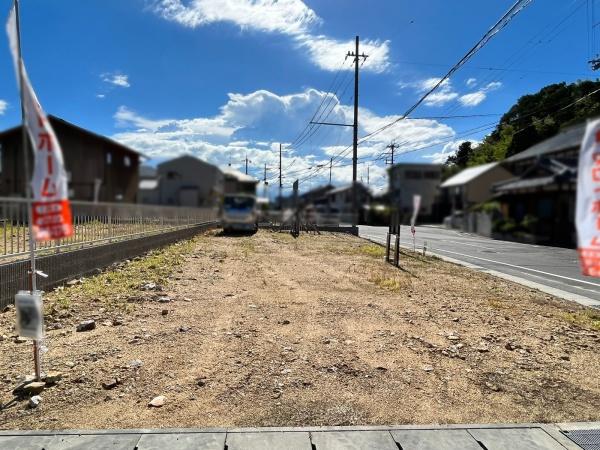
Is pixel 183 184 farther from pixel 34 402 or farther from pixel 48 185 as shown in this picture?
pixel 34 402

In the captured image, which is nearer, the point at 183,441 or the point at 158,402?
the point at 183,441

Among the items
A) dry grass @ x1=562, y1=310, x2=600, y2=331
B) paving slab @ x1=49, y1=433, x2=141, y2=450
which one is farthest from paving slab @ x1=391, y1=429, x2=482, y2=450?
dry grass @ x1=562, y1=310, x2=600, y2=331

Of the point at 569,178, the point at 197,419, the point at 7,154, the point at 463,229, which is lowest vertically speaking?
the point at 197,419

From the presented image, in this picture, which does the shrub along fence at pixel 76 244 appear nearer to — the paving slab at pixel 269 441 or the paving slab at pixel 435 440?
the paving slab at pixel 269 441

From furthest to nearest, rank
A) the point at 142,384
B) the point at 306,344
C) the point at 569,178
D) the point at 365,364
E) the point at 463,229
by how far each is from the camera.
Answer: the point at 306,344, the point at 365,364, the point at 142,384, the point at 463,229, the point at 569,178

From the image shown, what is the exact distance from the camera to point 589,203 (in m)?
1.82

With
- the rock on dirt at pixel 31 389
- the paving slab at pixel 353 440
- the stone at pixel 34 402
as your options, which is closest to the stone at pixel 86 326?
the rock on dirt at pixel 31 389

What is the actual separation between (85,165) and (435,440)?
3.21m

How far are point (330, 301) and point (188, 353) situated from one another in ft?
10.8

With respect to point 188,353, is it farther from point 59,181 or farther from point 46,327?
point 59,181

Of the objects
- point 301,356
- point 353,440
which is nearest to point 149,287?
point 301,356

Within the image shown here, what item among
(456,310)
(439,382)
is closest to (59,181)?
(439,382)

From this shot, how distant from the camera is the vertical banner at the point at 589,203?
66.8 inches

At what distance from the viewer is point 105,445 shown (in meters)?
2.90
